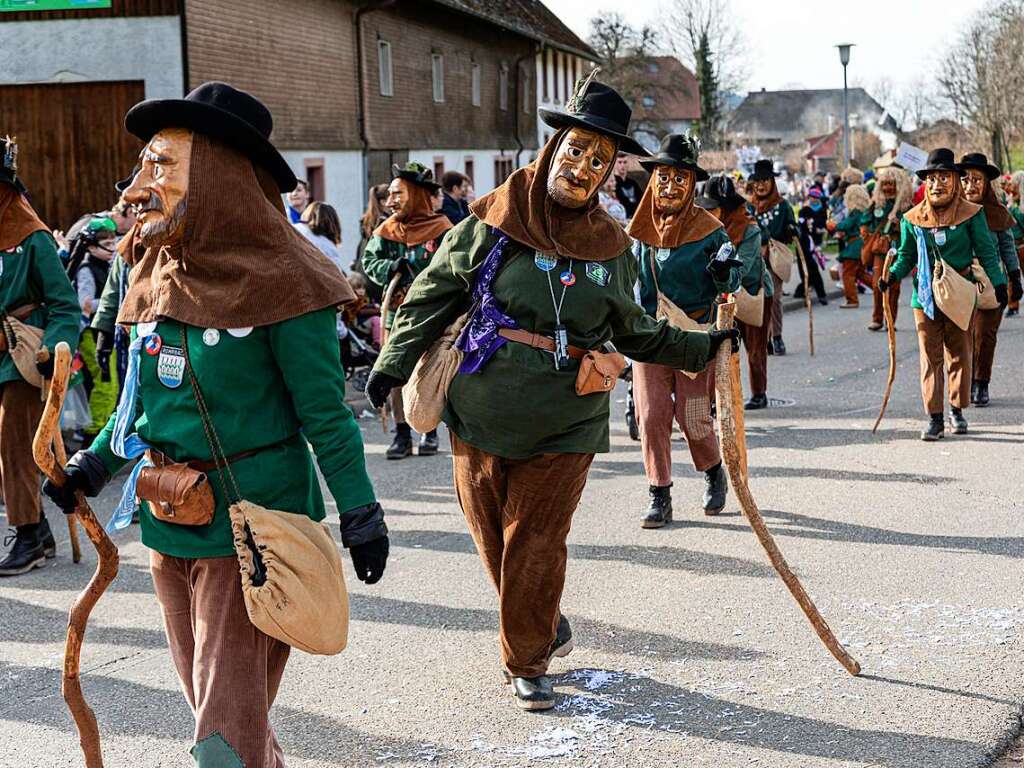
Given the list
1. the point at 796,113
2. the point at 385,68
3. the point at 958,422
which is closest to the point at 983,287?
the point at 958,422

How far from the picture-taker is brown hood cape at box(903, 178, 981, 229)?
10.2 m

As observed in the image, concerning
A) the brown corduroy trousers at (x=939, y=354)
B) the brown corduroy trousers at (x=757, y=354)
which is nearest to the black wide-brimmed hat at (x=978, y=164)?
the brown corduroy trousers at (x=939, y=354)

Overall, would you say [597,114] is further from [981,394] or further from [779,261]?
[779,261]

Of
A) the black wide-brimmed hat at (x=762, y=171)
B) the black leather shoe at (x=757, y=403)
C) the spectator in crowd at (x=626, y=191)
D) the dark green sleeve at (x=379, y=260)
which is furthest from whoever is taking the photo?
the spectator in crowd at (x=626, y=191)

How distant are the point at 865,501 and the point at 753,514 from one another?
341 cm

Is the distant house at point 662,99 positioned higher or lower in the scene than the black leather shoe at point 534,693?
higher

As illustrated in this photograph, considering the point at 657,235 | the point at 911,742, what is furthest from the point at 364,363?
the point at 911,742

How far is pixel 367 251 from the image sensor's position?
10.1 metres

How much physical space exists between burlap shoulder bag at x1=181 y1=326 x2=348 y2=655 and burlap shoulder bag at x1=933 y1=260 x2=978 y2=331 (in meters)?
7.14

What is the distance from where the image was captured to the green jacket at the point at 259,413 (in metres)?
3.60

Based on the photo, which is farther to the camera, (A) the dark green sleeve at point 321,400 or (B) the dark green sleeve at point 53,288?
(B) the dark green sleeve at point 53,288

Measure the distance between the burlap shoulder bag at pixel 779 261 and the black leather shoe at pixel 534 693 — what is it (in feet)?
31.5

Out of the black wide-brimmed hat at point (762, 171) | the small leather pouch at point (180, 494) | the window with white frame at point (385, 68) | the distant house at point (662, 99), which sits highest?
the distant house at point (662, 99)

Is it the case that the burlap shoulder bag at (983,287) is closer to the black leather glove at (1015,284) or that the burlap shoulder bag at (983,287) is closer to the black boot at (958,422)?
the black leather glove at (1015,284)
